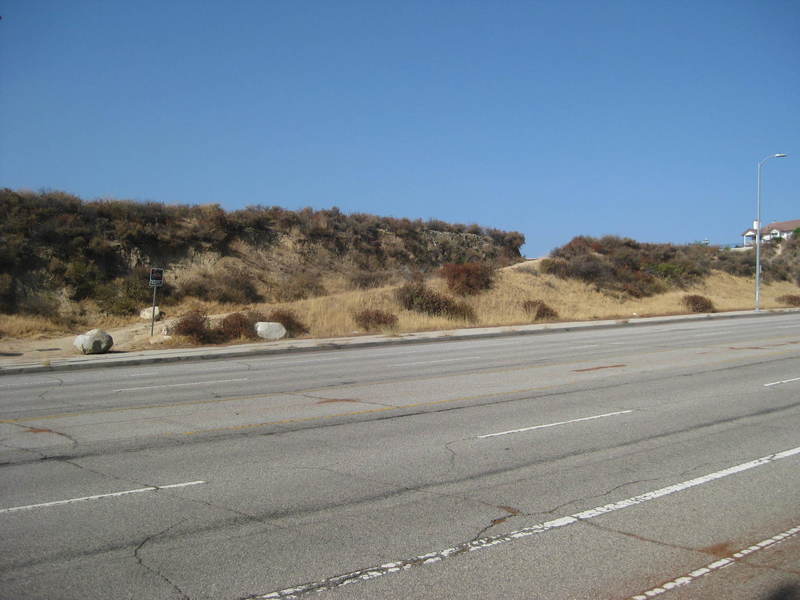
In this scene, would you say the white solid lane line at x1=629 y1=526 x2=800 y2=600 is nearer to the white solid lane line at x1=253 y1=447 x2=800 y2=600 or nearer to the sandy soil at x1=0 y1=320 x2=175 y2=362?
the white solid lane line at x1=253 y1=447 x2=800 y2=600

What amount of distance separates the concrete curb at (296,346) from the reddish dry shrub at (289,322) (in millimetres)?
2528

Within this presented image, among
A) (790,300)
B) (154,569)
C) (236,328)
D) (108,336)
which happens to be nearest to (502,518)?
(154,569)

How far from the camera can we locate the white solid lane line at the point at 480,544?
4598mm

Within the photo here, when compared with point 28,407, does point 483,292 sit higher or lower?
higher

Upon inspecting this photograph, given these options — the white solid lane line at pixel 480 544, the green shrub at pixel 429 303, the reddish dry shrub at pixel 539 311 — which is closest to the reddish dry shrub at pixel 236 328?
the green shrub at pixel 429 303

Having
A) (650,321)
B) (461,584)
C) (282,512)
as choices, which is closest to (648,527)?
(461,584)

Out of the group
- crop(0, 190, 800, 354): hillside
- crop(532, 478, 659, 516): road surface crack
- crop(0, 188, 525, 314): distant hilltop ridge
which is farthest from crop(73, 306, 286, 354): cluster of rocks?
crop(532, 478, 659, 516): road surface crack

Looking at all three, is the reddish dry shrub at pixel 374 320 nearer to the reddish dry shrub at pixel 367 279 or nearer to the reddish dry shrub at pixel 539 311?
the reddish dry shrub at pixel 539 311

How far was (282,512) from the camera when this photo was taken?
6.14m

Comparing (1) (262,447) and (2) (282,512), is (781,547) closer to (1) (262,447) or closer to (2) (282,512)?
(2) (282,512)

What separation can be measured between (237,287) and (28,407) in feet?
87.8

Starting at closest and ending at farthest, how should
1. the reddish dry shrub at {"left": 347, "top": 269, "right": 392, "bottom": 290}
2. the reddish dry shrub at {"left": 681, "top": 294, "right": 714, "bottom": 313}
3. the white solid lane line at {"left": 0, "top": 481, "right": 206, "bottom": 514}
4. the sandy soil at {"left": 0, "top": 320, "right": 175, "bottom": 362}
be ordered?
the white solid lane line at {"left": 0, "top": 481, "right": 206, "bottom": 514} → the sandy soil at {"left": 0, "top": 320, "right": 175, "bottom": 362} → the reddish dry shrub at {"left": 347, "top": 269, "right": 392, "bottom": 290} → the reddish dry shrub at {"left": 681, "top": 294, "right": 714, "bottom": 313}

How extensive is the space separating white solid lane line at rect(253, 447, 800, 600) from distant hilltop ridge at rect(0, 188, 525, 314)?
105 feet

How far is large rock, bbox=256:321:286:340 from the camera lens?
27.6 metres
